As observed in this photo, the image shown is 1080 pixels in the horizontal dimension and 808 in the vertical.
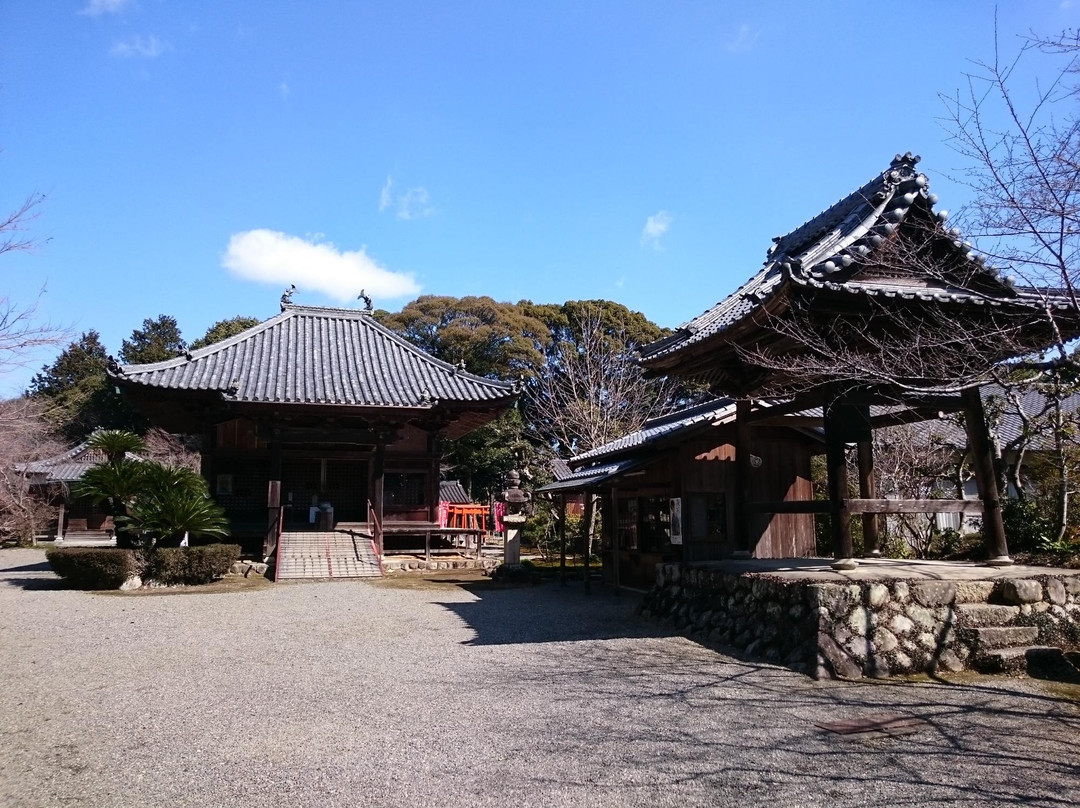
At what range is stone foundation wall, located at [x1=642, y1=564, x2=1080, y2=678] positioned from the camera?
6641 mm

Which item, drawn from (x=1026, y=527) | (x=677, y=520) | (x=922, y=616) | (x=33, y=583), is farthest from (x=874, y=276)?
(x=33, y=583)

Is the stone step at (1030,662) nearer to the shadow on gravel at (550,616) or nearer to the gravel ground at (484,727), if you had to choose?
the gravel ground at (484,727)

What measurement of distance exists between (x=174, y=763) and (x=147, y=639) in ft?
16.7

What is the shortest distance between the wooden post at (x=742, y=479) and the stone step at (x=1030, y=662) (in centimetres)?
333

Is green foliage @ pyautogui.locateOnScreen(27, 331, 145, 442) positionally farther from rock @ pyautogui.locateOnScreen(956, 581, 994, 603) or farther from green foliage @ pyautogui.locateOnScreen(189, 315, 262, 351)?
rock @ pyautogui.locateOnScreen(956, 581, 994, 603)

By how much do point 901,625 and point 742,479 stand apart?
10.5 feet

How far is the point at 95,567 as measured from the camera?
13.7 metres

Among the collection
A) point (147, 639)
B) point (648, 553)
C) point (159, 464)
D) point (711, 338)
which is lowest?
point (147, 639)

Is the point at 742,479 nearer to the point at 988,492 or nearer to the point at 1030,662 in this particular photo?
the point at 988,492

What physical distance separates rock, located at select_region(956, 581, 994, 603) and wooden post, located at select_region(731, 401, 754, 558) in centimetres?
285

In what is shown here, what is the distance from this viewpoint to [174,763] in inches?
175

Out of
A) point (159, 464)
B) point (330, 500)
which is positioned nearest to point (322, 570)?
point (159, 464)

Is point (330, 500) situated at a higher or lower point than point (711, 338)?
lower

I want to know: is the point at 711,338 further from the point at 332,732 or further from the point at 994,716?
the point at 332,732
